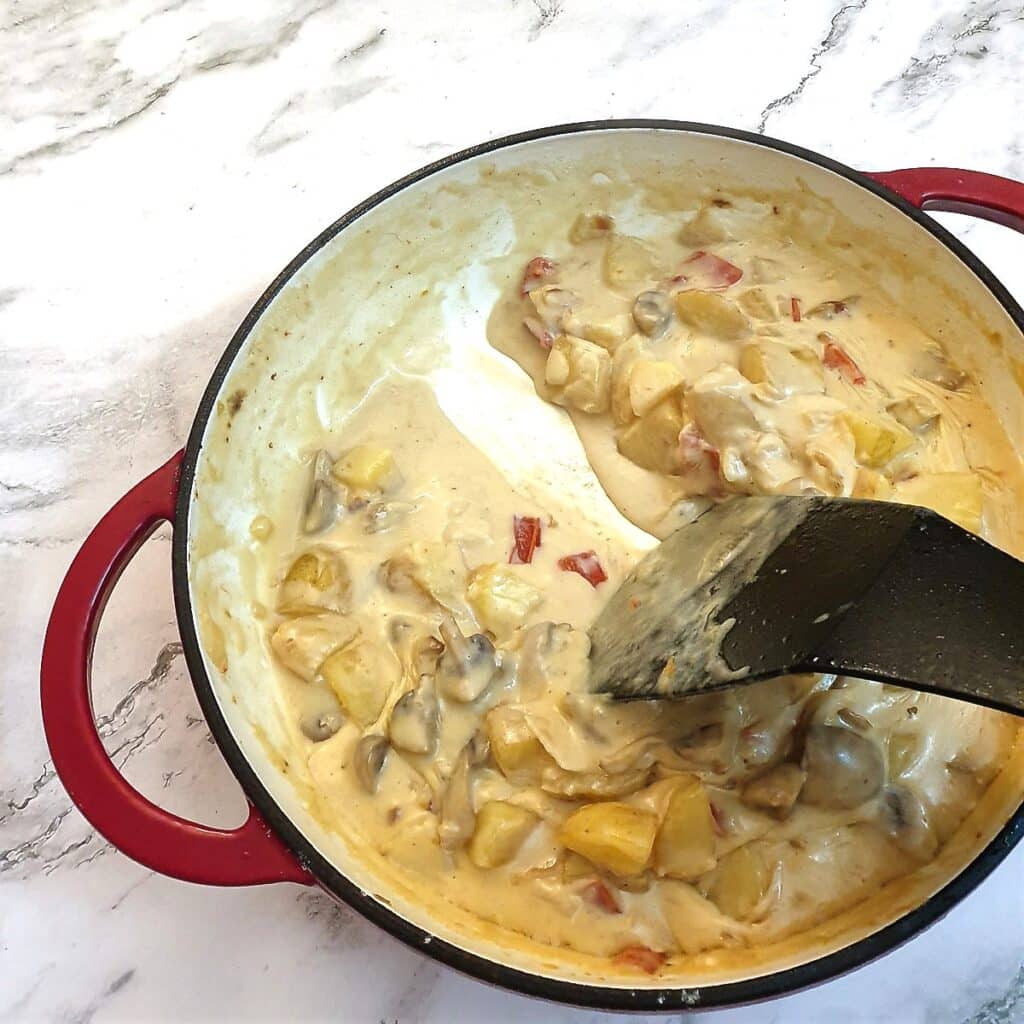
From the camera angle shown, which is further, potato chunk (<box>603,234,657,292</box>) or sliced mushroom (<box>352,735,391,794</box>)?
potato chunk (<box>603,234,657,292</box>)

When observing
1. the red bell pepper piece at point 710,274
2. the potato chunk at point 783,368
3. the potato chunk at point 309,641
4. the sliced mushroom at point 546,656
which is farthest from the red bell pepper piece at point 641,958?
the red bell pepper piece at point 710,274

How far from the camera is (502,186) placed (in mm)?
1576

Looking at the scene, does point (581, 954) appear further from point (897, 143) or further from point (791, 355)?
point (897, 143)

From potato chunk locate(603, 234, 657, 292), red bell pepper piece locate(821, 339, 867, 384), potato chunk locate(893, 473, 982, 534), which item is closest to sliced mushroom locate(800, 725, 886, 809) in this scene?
potato chunk locate(893, 473, 982, 534)

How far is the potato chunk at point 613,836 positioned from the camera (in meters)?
1.16

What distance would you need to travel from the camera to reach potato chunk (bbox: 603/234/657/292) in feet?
5.41

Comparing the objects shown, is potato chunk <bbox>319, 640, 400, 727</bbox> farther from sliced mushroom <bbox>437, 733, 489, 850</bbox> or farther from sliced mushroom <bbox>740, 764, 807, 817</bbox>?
sliced mushroom <bbox>740, 764, 807, 817</bbox>

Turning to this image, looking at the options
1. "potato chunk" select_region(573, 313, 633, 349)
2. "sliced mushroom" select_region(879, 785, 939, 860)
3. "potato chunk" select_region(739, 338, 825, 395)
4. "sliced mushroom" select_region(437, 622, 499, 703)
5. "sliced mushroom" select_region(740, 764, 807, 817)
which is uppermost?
"potato chunk" select_region(573, 313, 633, 349)

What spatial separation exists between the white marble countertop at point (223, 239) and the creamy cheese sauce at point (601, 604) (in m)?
0.16

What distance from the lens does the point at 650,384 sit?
1.50 m

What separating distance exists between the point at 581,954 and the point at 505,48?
5.04 feet

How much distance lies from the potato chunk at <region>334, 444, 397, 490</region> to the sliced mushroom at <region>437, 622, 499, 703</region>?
298mm

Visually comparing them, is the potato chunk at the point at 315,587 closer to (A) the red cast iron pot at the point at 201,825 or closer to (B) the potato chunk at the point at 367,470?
(B) the potato chunk at the point at 367,470

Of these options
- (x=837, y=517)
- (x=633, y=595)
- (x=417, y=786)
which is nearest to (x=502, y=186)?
(x=633, y=595)
